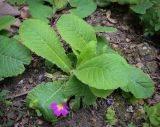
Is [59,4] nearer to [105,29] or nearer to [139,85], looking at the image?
[105,29]

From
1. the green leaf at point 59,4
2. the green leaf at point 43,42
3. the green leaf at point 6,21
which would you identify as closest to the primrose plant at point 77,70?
the green leaf at point 43,42

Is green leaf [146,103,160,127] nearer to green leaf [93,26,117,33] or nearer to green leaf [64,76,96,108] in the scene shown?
green leaf [64,76,96,108]

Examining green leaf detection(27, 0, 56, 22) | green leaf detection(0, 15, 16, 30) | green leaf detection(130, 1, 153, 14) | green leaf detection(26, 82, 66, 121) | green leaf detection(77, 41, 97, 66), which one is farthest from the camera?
green leaf detection(130, 1, 153, 14)

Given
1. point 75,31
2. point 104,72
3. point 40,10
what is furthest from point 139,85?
point 40,10

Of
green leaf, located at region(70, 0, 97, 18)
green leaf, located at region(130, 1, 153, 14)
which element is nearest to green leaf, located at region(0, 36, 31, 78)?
green leaf, located at region(70, 0, 97, 18)

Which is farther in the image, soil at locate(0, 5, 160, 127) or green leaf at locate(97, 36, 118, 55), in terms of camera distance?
green leaf at locate(97, 36, 118, 55)

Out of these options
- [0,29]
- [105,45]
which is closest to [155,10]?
[105,45]
